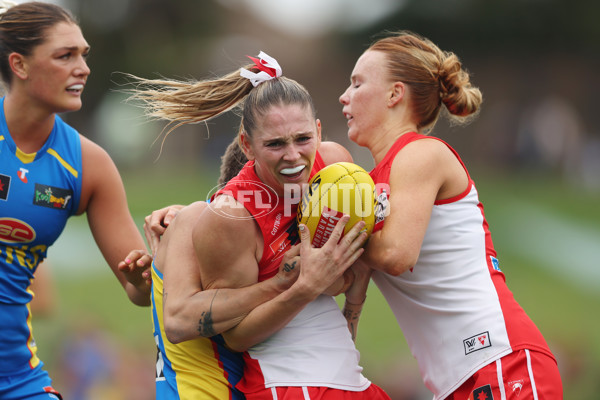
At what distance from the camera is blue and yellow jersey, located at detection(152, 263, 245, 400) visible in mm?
3871

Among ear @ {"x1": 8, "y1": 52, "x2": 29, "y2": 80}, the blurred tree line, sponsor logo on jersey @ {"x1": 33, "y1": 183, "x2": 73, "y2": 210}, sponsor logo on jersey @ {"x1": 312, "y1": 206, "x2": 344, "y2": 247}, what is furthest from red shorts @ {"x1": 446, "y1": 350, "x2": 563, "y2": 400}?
the blurred tree line

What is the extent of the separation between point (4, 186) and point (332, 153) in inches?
72.1

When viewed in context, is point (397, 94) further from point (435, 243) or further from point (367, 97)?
point (435, 243)

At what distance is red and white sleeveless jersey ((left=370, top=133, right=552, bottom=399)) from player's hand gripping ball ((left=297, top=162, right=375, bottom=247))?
0.19 metres

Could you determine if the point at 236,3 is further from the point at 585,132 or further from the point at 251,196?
the point at 251,196

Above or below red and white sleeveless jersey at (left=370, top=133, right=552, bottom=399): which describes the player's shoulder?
above

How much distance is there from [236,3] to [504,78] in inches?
725

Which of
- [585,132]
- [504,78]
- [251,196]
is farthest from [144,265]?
[504,78]

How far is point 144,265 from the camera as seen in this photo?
172 inches

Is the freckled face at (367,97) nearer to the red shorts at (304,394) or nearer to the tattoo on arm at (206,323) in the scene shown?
the tattoo on arm at (206,323)

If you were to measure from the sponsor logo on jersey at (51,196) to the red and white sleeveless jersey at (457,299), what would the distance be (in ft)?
5.90

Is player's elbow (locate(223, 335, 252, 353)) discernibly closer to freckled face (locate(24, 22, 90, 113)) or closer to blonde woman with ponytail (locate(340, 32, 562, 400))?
blonde woman with ponytail (locate(340, 32, 562, 400))

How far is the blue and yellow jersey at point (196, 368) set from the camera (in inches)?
152

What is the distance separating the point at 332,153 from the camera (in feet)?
13.6
